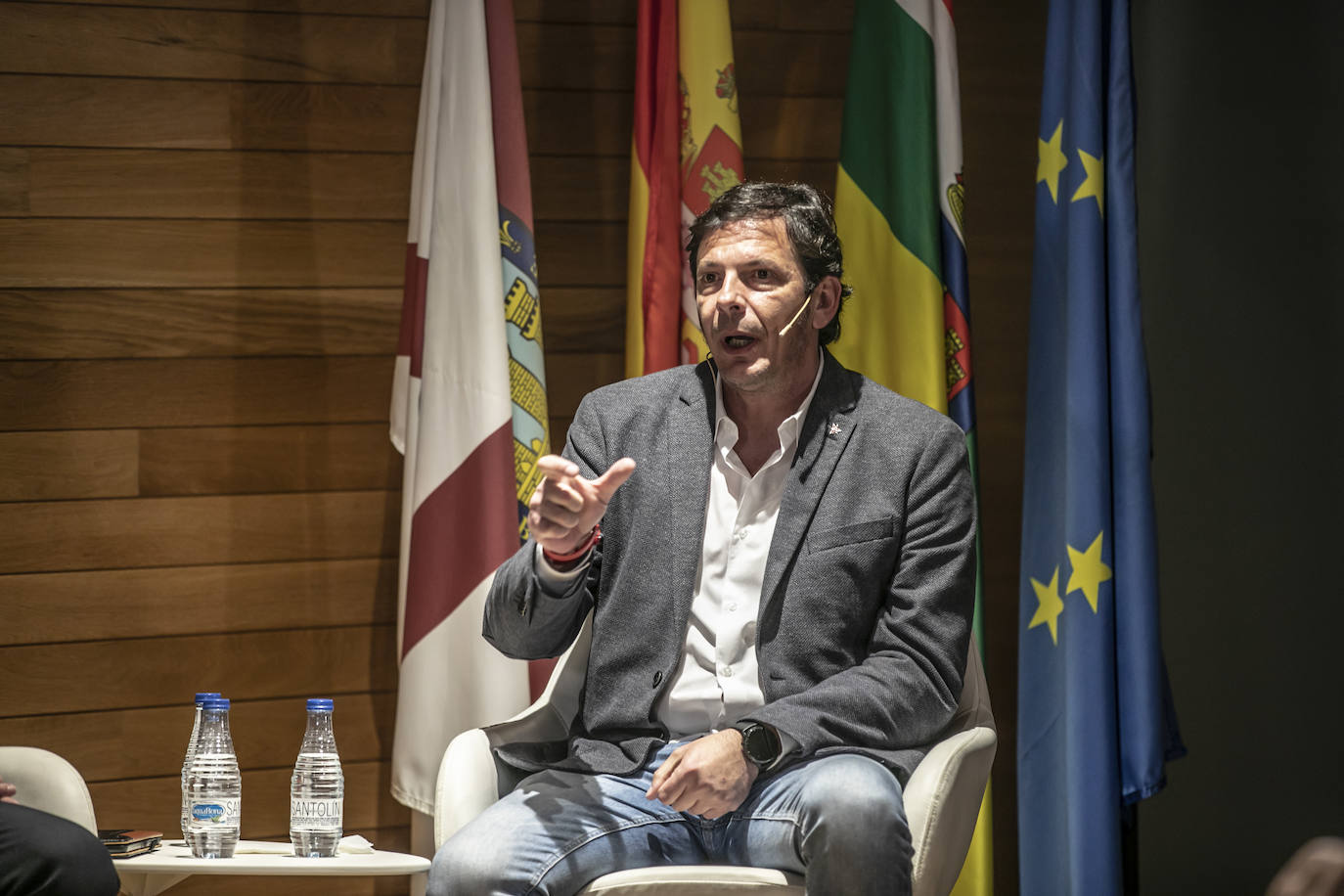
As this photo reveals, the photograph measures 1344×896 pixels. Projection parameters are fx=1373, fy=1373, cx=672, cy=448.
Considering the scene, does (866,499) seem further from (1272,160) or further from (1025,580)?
(1272,160)

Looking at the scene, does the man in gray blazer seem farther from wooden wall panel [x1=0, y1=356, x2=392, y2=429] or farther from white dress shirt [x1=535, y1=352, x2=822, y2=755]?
wooden wall panel [x1=0, y1=356, x2=392, y2=429]

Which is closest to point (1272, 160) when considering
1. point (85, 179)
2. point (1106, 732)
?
point (1106, 732)

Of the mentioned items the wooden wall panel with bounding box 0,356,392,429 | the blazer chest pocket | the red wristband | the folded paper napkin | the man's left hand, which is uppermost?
the wooden wall panel with bounding box 0,356,392,429

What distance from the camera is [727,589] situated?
2066 millimetres

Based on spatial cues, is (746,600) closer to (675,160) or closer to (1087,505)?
(1087,505)

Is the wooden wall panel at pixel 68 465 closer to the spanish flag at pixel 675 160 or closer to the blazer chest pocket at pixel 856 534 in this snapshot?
the spanish flag at pixel 675 160

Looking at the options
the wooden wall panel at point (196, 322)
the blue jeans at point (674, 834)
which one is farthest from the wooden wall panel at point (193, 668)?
the blue jeans at point (674, 834)

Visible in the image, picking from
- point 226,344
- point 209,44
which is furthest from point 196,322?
point 209,44

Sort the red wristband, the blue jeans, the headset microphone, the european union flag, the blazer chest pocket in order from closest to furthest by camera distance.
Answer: the blue jeans → the red wristband → the blazer chest pocket → the headset microphone → the european union flag

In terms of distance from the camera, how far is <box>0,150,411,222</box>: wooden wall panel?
9.46ft

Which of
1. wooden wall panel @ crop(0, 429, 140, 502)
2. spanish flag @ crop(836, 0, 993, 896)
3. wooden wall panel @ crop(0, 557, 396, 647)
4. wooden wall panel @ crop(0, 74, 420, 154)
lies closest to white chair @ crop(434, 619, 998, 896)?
spanish flag @ crop(836, 0, 993, 896)

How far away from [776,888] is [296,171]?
6.42ft

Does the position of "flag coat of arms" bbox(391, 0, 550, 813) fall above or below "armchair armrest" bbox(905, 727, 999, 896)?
above

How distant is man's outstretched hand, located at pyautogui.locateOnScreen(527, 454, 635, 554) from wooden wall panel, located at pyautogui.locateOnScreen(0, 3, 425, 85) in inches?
62.4
